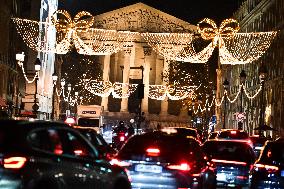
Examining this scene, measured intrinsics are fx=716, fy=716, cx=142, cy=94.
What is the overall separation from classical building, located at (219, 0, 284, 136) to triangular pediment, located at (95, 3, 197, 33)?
2677cm

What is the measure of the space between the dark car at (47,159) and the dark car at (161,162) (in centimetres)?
268

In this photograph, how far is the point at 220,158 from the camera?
2042 cm

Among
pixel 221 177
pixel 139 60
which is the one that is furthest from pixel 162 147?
pixel 139 60

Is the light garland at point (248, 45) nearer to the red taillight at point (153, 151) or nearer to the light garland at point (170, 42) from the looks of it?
the light garland at point (170, 42)

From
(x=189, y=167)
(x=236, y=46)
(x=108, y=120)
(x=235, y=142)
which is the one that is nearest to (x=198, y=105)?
(x=236, y=46)

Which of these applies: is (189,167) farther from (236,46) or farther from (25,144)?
(236,46)

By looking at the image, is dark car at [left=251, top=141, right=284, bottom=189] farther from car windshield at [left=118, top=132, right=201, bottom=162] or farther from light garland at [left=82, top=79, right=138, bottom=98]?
light garland at [left=82, top=79, right=138, bottom=98]

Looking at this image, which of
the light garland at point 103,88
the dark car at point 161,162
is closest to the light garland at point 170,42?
the light garland at point 103,88

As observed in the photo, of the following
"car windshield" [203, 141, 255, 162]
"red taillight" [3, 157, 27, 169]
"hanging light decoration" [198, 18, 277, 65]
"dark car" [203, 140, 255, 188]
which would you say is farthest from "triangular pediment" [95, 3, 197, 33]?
"red taillight" [3, 157, 27, 169]

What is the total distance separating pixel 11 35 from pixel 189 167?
50449 millimetres

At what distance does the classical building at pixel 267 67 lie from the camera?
191 feet

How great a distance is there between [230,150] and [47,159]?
11550mm

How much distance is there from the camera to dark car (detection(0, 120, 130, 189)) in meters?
9.21

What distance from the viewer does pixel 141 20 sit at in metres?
113
